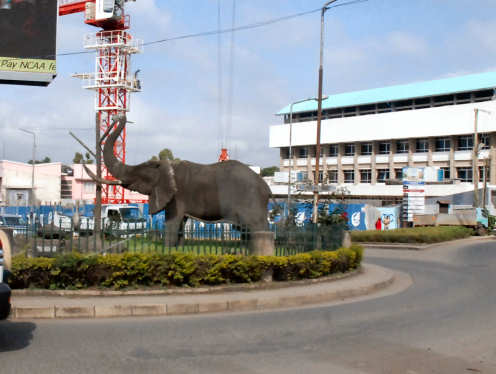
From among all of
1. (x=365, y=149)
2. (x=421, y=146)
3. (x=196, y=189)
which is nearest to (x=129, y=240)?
(x=196, y=189)

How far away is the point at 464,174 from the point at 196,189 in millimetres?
54637

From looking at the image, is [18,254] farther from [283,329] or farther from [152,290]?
[283,329]

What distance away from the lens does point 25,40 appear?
14.7 m

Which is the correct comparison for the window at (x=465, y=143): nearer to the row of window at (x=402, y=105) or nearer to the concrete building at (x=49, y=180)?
the row of window at (x=402, y=105)

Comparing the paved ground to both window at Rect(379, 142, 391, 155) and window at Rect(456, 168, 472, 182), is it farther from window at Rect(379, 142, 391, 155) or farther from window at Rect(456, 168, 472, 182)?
window at Rect(379, 142, 391, 155)

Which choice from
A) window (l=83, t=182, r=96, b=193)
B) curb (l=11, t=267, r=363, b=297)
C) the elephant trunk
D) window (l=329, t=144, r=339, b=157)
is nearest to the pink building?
window (l=83, t=182, r=96, b=193)

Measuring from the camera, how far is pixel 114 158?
14.6 m

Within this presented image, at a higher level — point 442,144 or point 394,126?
point 394,126

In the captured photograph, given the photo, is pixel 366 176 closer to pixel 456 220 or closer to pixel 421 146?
pixel 421 146

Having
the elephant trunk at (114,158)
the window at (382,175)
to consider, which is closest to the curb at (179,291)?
the elephant trunk at (114,158)

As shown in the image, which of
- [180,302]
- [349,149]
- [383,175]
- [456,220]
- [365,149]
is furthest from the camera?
[349,149]

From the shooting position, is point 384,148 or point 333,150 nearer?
point 384,148

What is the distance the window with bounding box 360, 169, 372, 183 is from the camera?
71.4 m

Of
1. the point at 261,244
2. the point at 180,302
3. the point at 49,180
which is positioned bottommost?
the point at 180,302
